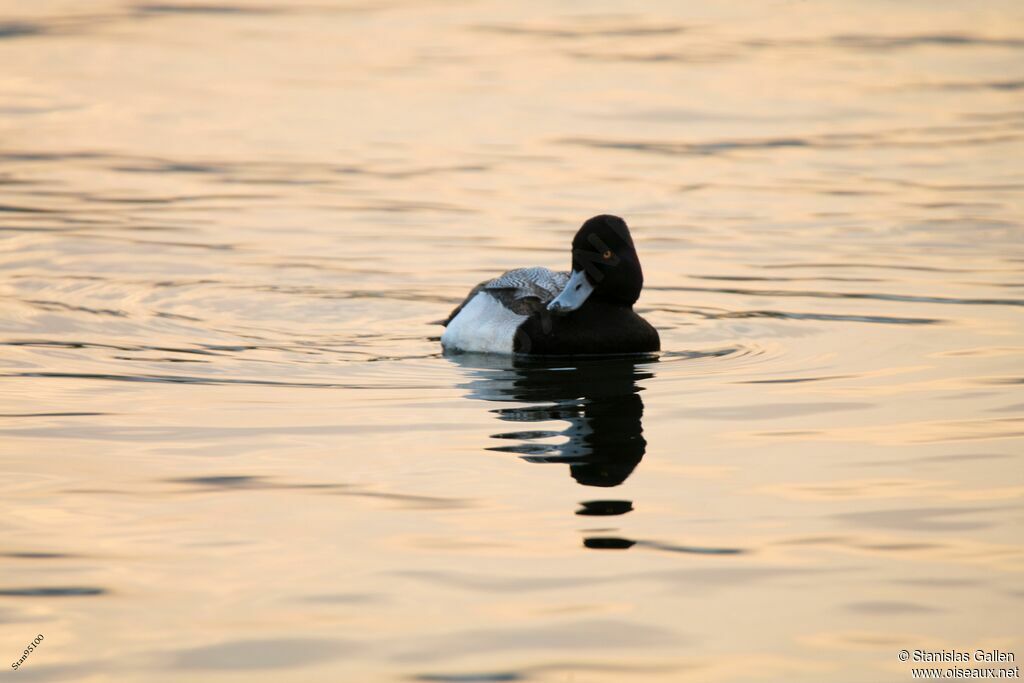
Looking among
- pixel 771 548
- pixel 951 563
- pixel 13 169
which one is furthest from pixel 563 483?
pixel 13 169

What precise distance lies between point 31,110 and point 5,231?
7263 millimetres

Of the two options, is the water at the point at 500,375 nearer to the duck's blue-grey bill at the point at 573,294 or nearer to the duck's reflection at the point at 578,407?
the duck's reflection at the point at 578,407

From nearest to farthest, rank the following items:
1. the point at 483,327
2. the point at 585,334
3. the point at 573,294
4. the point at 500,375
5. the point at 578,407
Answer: the point at 578,407
the point at 500,375
the point at 585,334
the point at 573,294
the point at 483,327

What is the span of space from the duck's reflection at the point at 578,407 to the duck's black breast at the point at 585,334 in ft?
0.27

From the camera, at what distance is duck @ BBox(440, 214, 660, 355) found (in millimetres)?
11672

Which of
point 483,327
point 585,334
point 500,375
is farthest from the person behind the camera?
point 483,327

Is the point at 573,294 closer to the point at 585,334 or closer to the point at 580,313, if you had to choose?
the point at 580,313

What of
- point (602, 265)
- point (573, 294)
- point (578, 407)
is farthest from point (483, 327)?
point (578, 407)

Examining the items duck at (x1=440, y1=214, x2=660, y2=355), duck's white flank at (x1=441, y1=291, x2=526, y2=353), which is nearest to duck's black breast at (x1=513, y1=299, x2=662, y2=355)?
duck at (x1=440, y1=214, x2=660, y2=355)

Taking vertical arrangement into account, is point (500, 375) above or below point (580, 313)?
below

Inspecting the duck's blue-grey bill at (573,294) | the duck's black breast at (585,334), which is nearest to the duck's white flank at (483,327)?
the duck's black breast at (585,334)

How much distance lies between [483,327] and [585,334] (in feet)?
2.48

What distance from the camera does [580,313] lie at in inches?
466

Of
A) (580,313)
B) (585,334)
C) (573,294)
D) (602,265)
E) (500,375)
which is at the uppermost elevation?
(602,265)
